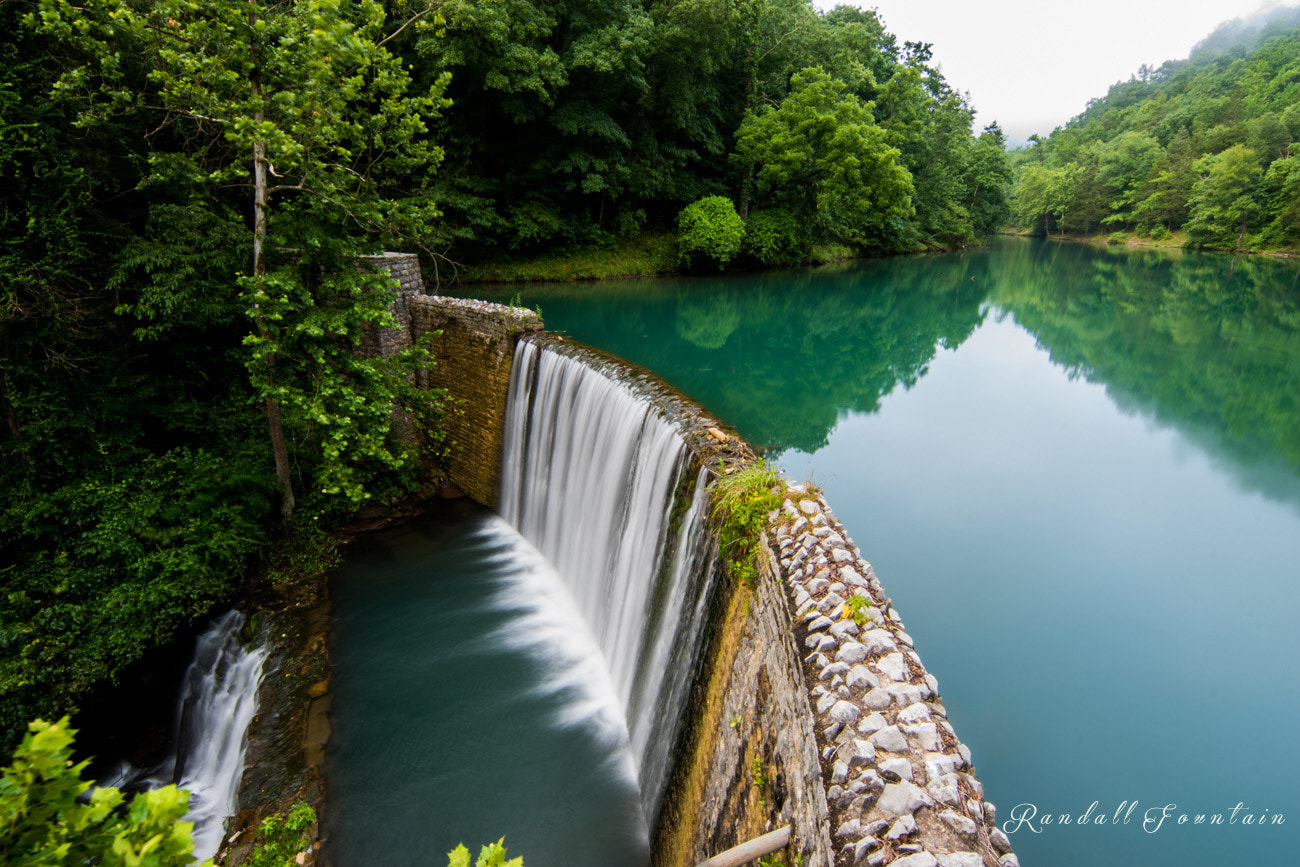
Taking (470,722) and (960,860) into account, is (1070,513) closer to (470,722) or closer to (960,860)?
(960,860)

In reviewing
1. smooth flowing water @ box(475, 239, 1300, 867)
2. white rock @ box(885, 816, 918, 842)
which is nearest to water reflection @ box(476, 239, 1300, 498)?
smooth flowing water @ box(475, 239, 1300, 867)

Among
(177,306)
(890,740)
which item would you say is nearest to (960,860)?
(890,740)

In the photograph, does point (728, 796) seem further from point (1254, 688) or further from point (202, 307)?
point (202, 307)

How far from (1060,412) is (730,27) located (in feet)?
56.0

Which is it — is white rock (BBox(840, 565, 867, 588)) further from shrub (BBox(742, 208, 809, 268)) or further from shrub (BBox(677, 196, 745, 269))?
shrub (BBox(742, 208, 809, 268))

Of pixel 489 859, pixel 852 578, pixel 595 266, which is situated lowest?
pixel 852 578

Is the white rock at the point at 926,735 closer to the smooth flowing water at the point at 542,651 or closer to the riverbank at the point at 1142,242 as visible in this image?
the smooth flowing water at the point at 542,651

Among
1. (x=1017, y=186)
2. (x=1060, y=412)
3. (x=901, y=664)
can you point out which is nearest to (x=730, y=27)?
(x=1060, y=412)

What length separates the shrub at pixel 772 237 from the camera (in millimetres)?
26469

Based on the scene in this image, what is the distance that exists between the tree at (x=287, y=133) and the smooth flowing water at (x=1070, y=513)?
671cm

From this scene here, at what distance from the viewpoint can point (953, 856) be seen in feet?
7.25

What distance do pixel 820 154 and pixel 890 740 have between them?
2877cm

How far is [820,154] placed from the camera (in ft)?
88.1

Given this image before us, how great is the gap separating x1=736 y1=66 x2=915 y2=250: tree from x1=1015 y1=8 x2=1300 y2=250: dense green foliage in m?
31.6
